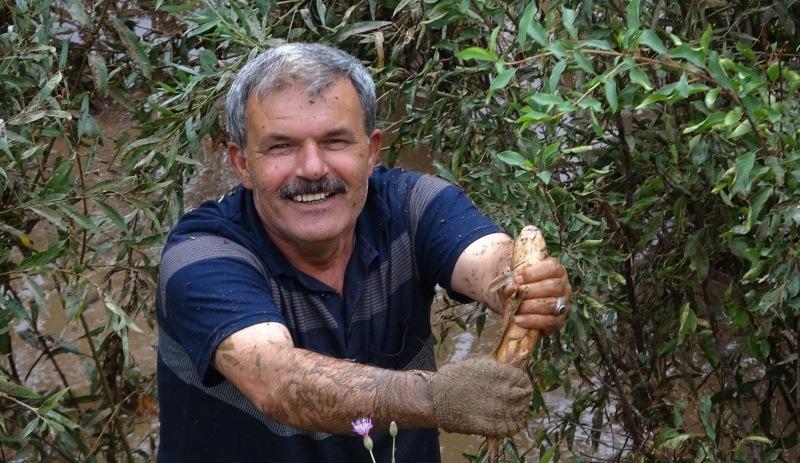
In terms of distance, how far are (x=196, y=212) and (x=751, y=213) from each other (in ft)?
4.18

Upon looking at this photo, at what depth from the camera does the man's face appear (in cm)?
281

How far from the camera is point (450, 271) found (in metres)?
2.93

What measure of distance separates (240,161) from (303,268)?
32 cm

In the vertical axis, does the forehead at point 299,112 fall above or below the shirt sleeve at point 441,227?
above

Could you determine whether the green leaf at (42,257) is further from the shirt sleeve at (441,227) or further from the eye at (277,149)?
the shirt sleeve at (441,227)

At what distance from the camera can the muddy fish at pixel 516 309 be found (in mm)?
2434

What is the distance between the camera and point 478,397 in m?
2.27

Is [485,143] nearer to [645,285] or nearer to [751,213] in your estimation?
[645,285]

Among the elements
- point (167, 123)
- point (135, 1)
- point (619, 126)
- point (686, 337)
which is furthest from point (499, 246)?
point (135, 1)

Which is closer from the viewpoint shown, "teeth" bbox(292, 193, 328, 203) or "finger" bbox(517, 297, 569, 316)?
"finger" bbox(517, 297, 569, 316)

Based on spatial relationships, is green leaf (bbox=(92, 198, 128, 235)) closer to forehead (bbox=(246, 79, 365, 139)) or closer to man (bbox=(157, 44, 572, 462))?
man (bbox=(157, 44, 572, 462))

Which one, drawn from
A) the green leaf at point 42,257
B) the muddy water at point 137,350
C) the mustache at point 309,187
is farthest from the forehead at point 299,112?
the muddy water at point 137,350

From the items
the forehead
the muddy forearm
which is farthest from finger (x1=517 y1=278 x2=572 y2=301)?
the forehead

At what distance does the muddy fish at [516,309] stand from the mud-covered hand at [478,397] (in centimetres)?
9
